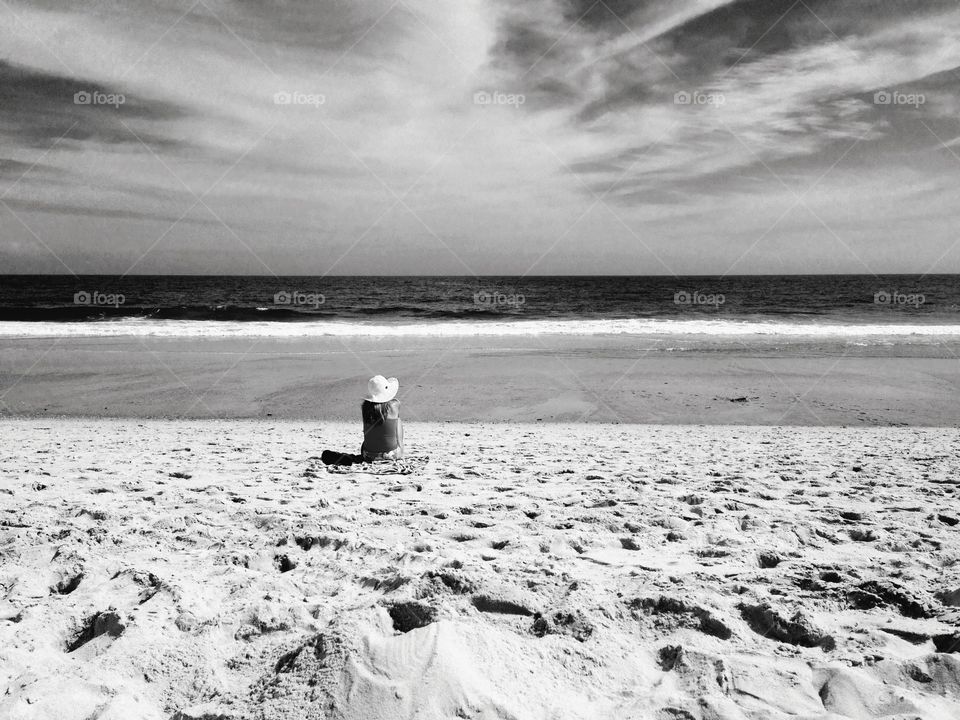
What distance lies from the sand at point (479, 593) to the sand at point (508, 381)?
11.3 ft

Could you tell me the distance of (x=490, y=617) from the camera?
2.51 m

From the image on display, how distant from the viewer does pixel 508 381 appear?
1034 centimetres

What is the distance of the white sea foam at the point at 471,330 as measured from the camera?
697 inches

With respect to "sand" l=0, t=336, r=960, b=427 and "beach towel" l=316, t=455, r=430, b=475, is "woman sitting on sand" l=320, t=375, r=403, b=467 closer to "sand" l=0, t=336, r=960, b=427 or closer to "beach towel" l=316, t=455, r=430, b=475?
"beach towel" l=316, t=455, r=430, b=475

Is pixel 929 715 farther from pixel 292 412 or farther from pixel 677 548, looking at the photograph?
pixel 292 412

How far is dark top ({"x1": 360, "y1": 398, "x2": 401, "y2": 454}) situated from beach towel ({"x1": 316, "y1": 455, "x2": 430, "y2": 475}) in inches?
5.8

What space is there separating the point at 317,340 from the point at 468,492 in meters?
12.7

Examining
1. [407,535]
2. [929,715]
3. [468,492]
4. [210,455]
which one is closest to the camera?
[929,715]

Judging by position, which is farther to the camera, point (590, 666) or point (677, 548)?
point (677, 548)

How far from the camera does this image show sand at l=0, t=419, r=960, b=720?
2053 millimetres

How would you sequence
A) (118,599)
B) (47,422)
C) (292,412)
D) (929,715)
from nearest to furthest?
1. (929,715)
2. (118,599)
3. (47,422)
4. (292,412)

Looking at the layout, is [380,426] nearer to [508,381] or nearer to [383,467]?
[383,467]

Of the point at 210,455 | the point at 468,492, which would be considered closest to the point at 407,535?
the point at 468,492

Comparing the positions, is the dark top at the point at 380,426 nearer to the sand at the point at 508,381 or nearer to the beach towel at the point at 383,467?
the beach towel at the point at 383,467
